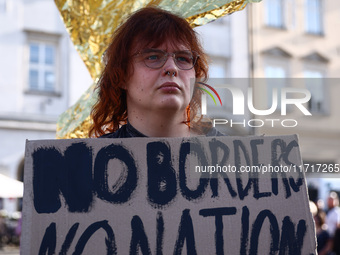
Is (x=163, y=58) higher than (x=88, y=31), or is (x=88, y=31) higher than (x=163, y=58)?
(x=88, y=31)

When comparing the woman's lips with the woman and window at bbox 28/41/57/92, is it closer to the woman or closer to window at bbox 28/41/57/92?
the woman

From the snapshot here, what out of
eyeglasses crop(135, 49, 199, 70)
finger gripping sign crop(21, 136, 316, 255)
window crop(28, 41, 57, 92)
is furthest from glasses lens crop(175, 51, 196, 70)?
window crop(28, 41, 57, 92)

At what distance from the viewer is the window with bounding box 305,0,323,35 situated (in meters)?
15.3

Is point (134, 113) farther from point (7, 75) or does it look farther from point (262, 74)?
point (262, 74)

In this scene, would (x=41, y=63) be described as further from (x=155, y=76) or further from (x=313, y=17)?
(x=155, y=76)

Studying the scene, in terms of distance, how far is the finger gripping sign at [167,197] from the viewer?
4.15ft

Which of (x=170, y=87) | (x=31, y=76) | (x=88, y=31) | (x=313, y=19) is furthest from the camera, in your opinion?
(x=313, y=19)

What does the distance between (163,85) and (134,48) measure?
0.60ft

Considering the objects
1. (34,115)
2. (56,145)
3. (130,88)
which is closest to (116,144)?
(56,145)

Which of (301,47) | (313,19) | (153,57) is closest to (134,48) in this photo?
(153,57)

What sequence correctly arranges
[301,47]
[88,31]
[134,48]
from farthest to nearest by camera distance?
1. [301,47]
2. [88,31]
3. [134,48]

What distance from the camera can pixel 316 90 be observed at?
48.7ft

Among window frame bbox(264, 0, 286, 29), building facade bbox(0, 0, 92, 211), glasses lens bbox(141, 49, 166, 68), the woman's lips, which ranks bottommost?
the woman's lips

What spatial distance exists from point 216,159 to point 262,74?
1345 centimetres
